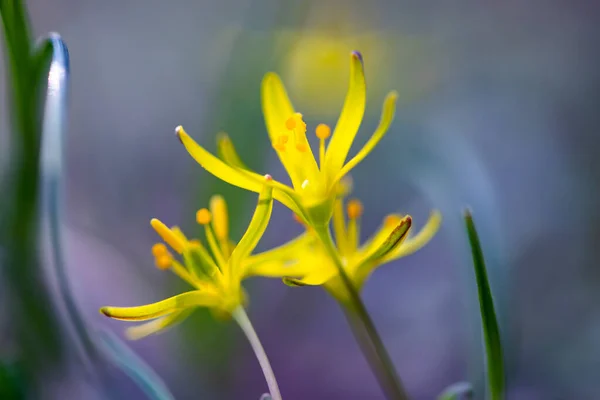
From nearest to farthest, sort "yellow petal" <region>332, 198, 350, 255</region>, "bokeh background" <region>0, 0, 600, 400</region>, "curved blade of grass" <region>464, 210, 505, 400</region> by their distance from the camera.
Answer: "curved blade of grass" <region>464, 210, 505, 400</region>
"yellow petal" <region>332, 198, 350, 255</region>
"bokeh background" <region>0, 0, 600, 400</region>

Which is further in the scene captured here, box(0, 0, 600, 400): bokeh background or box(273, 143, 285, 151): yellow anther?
box(0, 0, 600, 400): bokeh background

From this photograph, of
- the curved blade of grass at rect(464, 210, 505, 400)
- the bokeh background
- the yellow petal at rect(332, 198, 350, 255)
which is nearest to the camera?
the curved blade of grass at rect(464, 210, 505, 400)

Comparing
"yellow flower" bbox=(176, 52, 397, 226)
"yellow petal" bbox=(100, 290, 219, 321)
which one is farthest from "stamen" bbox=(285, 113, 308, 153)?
"yellow petal" bbox=(100, 290, 219, 321)

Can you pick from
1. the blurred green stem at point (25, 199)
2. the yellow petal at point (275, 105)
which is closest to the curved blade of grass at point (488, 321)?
the yellow petal at point (275, 105)

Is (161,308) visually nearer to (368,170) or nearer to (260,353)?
(260,353)

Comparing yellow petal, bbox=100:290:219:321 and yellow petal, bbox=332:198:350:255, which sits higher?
yellow petal, bbox=332:198:350:255

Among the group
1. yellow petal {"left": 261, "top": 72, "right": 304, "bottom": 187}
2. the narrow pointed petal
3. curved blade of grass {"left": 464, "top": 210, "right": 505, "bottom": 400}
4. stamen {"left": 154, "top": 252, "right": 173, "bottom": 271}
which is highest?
yellow petal {"left": 261, "top": 72, "right": 304, "bottom": 187}

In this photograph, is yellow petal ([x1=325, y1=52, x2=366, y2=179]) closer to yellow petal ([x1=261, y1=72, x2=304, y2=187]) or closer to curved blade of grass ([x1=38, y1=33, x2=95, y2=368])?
yellow petal ([x1=261, y1=72, x2=304, y2=187])
